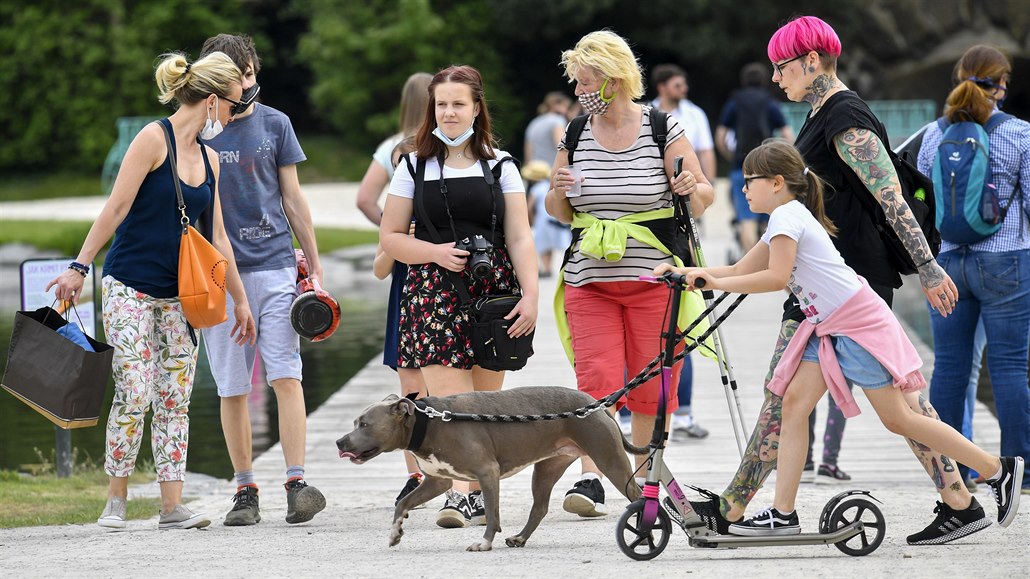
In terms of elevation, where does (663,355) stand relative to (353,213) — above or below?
below

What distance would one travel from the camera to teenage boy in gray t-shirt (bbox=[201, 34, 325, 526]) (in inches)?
223

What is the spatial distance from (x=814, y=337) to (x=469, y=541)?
145 cm

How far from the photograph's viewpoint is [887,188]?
476cm

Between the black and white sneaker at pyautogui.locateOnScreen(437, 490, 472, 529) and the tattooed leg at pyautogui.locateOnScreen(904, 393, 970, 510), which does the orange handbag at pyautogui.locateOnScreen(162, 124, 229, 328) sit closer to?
the black and white sneaker at pyautogui.locateOnScreen(437, 490, 472, 529)

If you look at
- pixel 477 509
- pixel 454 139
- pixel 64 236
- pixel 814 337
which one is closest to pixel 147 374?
pixel 477 509

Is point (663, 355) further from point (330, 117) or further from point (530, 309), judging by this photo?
point (330, 117)

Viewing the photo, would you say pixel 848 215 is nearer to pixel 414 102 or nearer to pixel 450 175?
pixel 450 175

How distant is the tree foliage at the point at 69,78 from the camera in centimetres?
3145

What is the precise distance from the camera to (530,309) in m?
5.27

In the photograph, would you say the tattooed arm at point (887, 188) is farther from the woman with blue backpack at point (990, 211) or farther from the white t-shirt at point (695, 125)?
the white t-shirt at point (695, 125)

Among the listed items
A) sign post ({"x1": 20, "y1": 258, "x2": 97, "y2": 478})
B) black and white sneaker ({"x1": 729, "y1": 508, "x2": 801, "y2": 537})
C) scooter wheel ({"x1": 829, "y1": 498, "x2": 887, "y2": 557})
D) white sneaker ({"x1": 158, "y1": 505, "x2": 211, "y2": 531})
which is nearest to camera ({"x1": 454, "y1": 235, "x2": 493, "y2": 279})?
black and white sneaker ({"x1": 729, "y1": 508, "x2": 801, "y2": 537})

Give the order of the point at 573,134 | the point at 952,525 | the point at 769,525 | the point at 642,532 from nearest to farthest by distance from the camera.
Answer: the point at 642,532, the point at 769,525, the point at 952,525, the point at 573,134

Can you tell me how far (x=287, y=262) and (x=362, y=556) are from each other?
1.56 m

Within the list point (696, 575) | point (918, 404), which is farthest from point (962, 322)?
point (696, 575)
